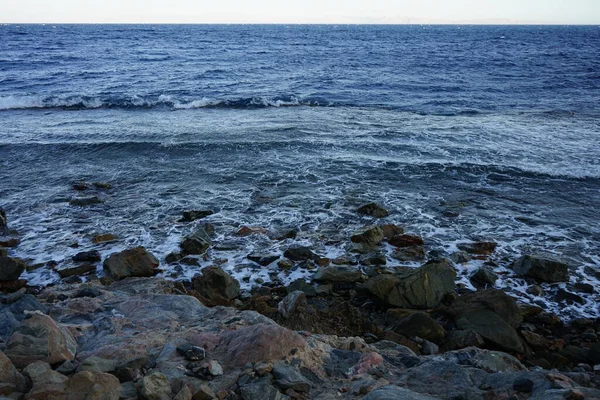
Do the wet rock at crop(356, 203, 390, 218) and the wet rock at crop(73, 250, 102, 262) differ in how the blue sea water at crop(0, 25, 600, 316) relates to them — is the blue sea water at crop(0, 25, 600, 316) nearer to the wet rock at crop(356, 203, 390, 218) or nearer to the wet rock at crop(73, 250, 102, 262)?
the wet rock at crop(356, 203, 390, 218)

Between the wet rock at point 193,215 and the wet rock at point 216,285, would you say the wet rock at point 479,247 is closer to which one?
the wet rock at point 216,285

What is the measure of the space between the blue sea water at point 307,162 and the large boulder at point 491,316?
1.04m

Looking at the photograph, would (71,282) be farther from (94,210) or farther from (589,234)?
(589,234)

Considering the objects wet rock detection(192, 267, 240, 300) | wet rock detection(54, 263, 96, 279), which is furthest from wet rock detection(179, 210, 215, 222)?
wet rock detection(192, 267, 240, 300)

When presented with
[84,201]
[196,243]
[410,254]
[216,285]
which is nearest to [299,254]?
[216,285]

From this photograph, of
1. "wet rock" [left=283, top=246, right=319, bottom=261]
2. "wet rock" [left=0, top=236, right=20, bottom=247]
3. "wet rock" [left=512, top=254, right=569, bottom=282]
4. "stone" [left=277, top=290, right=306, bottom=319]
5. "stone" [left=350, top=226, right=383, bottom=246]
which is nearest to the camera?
"stone" [left=277, top=290, right=306, bottom=319]

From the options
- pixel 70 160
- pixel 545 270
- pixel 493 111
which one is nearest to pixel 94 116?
pixel 70 160

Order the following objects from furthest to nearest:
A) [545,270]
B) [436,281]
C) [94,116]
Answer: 1. [94,116]
2. [545,270]
3. [436,281]

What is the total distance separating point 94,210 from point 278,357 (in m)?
8.82

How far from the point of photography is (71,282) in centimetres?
859

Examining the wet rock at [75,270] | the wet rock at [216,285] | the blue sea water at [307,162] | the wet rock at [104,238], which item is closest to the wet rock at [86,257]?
the wet rock at [75,270]

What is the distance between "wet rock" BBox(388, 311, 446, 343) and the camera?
7.02 meters

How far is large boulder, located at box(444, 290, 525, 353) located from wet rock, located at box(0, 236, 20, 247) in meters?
9.07

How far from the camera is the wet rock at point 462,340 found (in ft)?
22.5
